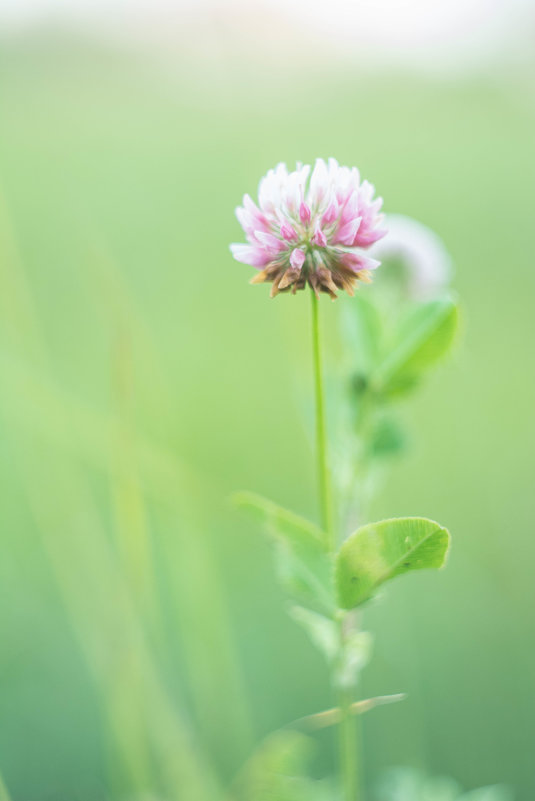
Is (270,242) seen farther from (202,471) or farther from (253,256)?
(202,471)

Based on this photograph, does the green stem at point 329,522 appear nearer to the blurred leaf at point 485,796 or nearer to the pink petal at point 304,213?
the pink petal at point 304,213

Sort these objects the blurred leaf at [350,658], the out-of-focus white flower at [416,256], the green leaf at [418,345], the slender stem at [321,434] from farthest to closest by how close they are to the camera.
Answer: the out-of-focus white flower at [416,256] < the green leaf at [418,345] < the blurred leaf at [350,658] < the slender stem at [321,434]

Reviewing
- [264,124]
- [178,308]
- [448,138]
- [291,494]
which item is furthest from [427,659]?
[448,138]

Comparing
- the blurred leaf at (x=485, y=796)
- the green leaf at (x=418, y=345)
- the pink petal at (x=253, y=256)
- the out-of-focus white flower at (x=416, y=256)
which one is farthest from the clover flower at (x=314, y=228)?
the blurred leaf at (x=485, y=796)

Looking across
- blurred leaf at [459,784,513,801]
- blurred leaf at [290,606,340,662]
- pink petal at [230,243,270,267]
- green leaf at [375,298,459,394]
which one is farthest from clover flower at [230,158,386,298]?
blurred leaf at [459,784,513,801]

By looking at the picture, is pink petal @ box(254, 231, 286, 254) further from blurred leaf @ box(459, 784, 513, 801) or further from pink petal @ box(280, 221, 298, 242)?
blurred leaf @ box(459, 784, 513, 801)

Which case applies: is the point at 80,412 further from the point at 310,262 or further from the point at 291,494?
the point at 310,262

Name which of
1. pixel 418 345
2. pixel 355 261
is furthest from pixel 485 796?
pixel 355 261
